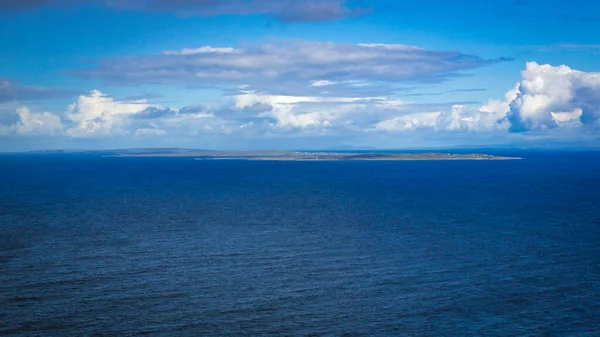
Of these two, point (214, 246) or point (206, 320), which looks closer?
point (206, 320)

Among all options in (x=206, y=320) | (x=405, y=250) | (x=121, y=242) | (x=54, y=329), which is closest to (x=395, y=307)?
(x=206, y=320)

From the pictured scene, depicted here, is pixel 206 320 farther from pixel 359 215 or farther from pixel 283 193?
pixel 283 193

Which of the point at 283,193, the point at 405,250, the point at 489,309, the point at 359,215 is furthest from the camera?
the point at 283,193

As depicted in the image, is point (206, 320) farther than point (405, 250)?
No

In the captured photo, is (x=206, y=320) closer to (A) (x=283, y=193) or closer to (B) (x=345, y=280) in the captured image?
(B) (x=345, y=280)

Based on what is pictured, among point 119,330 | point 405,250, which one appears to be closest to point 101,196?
point 405,250

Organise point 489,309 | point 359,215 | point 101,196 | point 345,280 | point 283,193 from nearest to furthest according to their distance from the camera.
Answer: point 489,309 → point 345,280 → point 359,215 → point 101,196 → point 283,193
